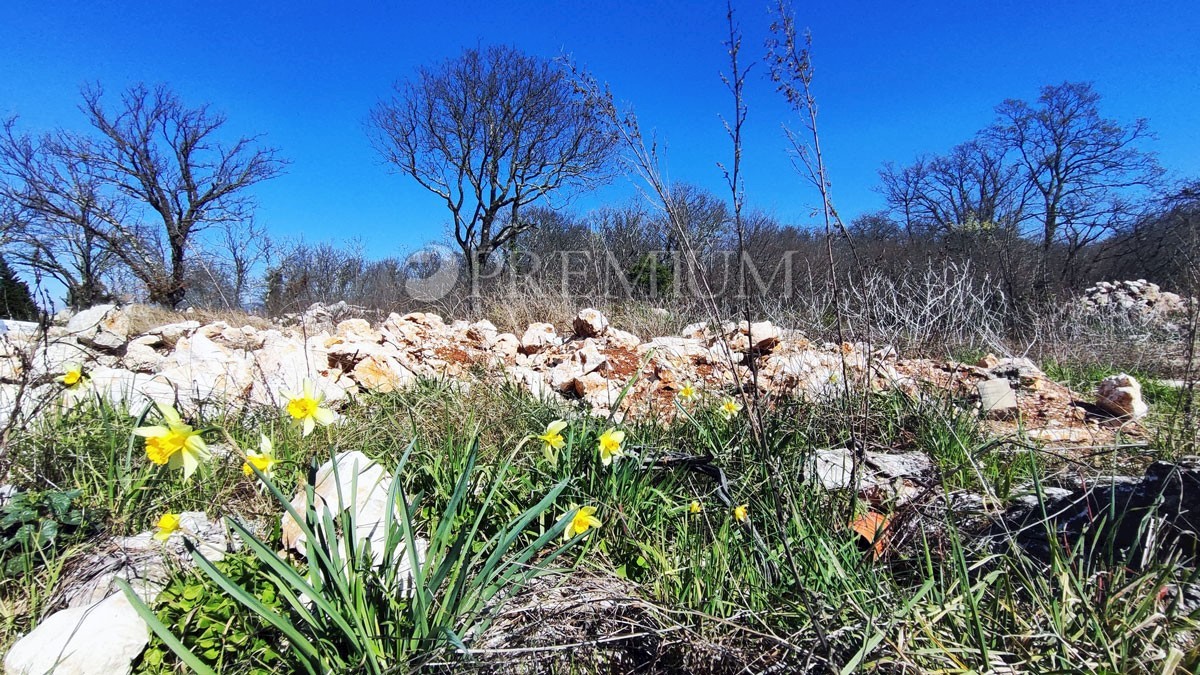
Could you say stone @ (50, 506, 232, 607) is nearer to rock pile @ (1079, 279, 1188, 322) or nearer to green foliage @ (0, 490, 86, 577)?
green foliage @ (0, 490, 86, 577)

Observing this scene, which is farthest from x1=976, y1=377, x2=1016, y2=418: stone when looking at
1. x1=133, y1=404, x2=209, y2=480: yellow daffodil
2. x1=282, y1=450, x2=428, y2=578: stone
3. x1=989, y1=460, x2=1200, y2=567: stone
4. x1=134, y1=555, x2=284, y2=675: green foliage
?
x1=133, y1=404, x2=209, y2=480: yellow daffodil

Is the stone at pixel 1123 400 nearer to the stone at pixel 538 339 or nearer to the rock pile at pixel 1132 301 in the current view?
the stone at pixel 538 339

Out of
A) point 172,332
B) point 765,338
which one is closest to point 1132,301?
point 765,338

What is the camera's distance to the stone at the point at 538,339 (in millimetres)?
5758

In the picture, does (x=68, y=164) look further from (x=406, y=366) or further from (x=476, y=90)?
(x=406, y=366)

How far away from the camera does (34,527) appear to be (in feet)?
5.52

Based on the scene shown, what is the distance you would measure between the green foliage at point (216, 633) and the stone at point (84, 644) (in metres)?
0.05

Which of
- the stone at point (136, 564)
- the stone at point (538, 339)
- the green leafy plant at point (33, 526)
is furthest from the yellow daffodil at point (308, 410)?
the stone at point (538, 339)

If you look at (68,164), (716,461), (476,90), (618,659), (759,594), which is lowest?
(618,659)

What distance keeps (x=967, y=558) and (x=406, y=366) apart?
3.96 meters

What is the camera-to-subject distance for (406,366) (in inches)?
171

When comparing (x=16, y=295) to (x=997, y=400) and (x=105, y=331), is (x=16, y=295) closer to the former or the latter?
(x=105, y=331)

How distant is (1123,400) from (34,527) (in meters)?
5.88

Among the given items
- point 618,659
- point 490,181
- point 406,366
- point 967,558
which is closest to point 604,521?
point 618,659
